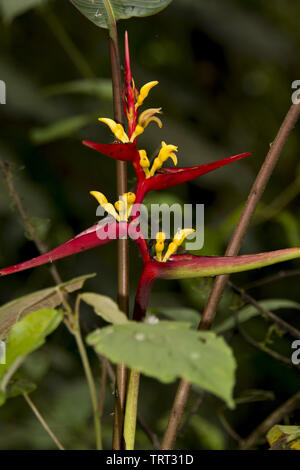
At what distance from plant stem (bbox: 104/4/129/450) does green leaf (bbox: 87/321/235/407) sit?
0.33ft

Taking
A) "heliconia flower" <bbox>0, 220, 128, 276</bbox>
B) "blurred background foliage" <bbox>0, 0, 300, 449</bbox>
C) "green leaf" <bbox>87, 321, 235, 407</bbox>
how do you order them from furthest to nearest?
"blurred background foliage" <bbox>0, 0, 300, 449</bbox> < "heliconia flower" <bbox>0, 220, 128, 276</bbox> < "green leaf" <bbox>87, 321, 235, 407</bbox>

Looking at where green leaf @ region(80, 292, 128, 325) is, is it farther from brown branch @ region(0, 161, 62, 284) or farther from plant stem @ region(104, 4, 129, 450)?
brown branch @ region(0, 161, 62, 284)

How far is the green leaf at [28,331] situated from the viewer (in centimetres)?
26

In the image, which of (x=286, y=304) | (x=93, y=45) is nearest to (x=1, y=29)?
(x=93, y=45)

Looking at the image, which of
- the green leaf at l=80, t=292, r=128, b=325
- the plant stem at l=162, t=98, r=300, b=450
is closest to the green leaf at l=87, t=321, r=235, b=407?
the green leaf at l=80, t=292, r=128, b=325

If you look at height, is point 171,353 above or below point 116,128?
below

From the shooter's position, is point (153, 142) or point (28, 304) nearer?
point (28, 304)

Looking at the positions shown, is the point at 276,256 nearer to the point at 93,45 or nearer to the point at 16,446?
the point at 16,446

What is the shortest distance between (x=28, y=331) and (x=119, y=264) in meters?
0.11

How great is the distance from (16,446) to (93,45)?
2.78 ft

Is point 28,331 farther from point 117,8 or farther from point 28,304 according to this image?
point 117,8

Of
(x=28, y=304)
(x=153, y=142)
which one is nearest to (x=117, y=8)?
(x=28, y=304)

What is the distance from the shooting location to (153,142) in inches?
48.7

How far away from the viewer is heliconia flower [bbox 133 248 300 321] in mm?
296
